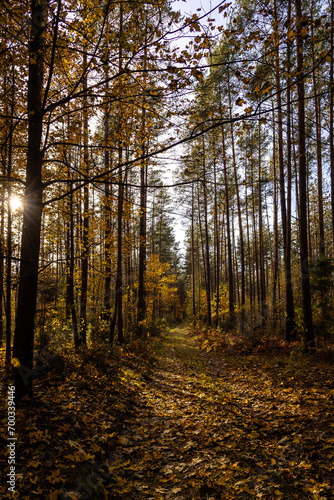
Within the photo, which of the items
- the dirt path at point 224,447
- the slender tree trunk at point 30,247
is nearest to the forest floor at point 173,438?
the dirt path at point 224,447

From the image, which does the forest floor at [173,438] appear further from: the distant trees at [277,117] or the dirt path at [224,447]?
the distant trees at [277,117]

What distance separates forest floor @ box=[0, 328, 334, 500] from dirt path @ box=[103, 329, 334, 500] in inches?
0.6

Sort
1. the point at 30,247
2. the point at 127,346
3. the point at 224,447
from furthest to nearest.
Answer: the point at 127,346
the point at 30,247
the point at 224,447

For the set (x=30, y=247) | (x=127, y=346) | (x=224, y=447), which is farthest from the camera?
(x=127, y=346)

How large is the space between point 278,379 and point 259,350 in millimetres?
3326

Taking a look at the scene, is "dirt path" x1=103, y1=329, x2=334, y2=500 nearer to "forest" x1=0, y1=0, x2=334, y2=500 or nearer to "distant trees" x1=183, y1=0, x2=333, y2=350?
"forest" x1=0, y1=0, x2=334, y2=500

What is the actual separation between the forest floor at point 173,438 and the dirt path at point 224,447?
0.01m

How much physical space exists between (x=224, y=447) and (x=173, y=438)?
84 centimetres

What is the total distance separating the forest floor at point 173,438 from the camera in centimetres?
270

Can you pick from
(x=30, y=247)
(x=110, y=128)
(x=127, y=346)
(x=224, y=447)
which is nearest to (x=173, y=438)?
(x=224, y=447)

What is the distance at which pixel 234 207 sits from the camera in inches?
957

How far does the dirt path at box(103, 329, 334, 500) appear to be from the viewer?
274 cm

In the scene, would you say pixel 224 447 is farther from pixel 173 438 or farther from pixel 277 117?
pixel 277 117

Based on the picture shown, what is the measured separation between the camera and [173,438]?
385 cm
